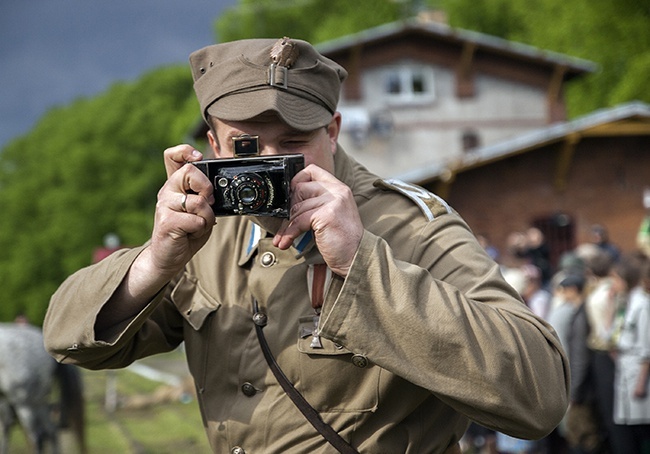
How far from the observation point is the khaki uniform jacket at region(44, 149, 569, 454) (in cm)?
222

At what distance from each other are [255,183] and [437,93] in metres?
26.9

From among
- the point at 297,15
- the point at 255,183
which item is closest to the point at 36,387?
the point at 255,183

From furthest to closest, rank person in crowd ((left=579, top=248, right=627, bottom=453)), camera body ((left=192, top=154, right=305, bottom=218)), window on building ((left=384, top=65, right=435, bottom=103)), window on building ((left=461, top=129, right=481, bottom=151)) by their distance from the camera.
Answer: window on building ((left=461, top=129, right=481, bottom=151)), window on building ((left=384, top=65, right=435, bottom=103)), person in crowd ((left=579, top=248, right=627, bottom=453)), camera body ((left=192, top=154, right=305, bottom=218))

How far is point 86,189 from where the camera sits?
46.7 m

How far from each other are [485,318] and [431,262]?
Result: 0.99 feet

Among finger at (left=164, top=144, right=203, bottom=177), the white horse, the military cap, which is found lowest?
the white horse

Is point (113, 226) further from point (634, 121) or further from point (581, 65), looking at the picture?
point (634, 121)

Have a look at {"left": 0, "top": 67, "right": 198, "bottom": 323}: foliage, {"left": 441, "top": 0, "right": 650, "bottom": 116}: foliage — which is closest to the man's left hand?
{"left": 441, "top": 0, "right": 650, "bottom": 116}: foliage

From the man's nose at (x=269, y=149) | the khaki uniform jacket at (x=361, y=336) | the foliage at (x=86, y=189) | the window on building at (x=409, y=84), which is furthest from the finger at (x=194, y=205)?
the foliage at (x=86, y=189)

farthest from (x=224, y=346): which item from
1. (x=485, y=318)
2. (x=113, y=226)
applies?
(x=113, y=226)

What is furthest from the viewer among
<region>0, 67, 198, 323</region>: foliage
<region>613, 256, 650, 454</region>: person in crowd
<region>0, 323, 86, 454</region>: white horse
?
<region>0, 67, 198, 323</region>: foliage

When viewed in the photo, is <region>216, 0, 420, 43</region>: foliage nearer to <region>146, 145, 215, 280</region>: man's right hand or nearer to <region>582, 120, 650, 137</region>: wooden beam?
<region>582, 120, 650, 137</region>: wooden beam

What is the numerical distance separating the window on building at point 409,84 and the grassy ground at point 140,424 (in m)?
12.8

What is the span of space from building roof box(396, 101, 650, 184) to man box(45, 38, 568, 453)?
58.4 feet
